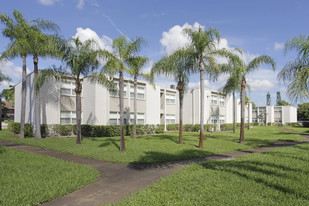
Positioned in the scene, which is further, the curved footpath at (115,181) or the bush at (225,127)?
the bush at (225,127)

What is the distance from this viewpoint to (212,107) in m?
35.2

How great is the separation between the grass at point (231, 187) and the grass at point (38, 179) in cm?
192

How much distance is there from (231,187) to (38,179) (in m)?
5.50

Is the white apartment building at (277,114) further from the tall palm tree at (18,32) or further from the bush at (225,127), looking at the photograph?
the tall palm tree at (18,32)

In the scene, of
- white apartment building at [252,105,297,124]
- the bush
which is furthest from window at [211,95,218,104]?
white apartment building at [252,105,297,124]

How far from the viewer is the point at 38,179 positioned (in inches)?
243

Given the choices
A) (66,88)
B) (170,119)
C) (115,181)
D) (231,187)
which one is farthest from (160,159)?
(170,119)

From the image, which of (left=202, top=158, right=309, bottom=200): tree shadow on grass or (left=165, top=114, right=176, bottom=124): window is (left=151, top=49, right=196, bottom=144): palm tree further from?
(left=165, top=114, right=176, bottom=124): window

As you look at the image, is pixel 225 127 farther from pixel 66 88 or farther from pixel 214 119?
pixel 66 88

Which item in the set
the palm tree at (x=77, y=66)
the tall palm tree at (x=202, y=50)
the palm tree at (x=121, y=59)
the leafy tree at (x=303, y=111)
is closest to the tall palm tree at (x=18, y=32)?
the palm tree at (x=77, y=66)

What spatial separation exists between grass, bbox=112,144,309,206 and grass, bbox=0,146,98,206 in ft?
6.31

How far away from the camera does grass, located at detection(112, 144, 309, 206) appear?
4.64 meters

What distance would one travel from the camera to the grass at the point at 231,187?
4637 millimetres

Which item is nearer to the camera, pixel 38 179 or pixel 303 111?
pixel 38 179
